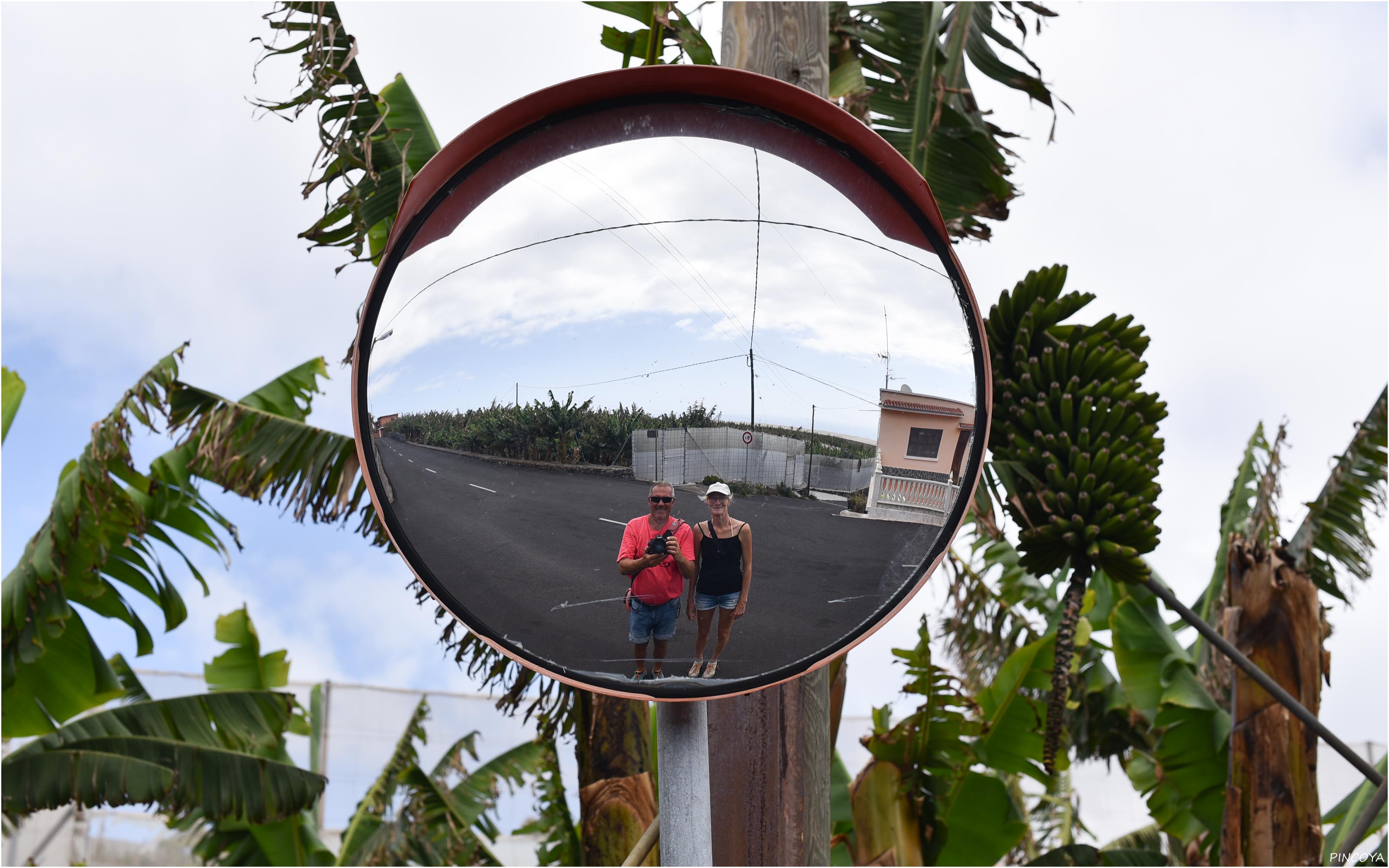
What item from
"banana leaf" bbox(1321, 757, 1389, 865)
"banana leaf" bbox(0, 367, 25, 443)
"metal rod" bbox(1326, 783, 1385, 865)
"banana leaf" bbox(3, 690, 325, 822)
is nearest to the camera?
"metal rod" bbox(1326, 783, 1385, 865)

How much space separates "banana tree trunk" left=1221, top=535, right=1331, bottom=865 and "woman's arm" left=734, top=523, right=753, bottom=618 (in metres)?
2.80

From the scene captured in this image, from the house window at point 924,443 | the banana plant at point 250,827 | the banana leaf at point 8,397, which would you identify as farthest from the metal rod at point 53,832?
the house window at point 924,443

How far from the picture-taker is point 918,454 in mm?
1051

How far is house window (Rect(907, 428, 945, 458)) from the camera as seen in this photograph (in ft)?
3.41

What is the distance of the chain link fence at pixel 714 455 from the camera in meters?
0.91

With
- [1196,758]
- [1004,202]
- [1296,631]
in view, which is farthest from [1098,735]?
[1004,202]

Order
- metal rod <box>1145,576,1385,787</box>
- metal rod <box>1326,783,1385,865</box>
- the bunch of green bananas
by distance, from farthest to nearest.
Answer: metal rod <box>1326,783,1385,865</box> → metal rod <box>1145,576,1385,787</box> → the bunch of green bananas

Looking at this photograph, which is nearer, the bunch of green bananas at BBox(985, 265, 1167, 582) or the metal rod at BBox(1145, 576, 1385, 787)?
the bunch of green bananas at BBox(985, 265, 1167, 582)

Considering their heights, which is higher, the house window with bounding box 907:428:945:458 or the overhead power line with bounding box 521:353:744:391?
the overhead power line with bounding box 521:353:744:391

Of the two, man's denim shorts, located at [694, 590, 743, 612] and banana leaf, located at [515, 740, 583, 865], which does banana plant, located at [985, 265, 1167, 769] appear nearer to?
man's denim shorts, located at [694, 590, 743, 612]

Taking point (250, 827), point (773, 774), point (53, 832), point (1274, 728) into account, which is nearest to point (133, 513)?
point (250, 827)

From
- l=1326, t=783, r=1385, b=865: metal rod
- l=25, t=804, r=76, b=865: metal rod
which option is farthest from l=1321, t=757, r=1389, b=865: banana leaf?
l=25, t=804, r=76, b=865: metal rod

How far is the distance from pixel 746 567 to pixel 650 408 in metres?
0.21

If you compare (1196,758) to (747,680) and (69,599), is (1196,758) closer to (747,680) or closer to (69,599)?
(747,680)
